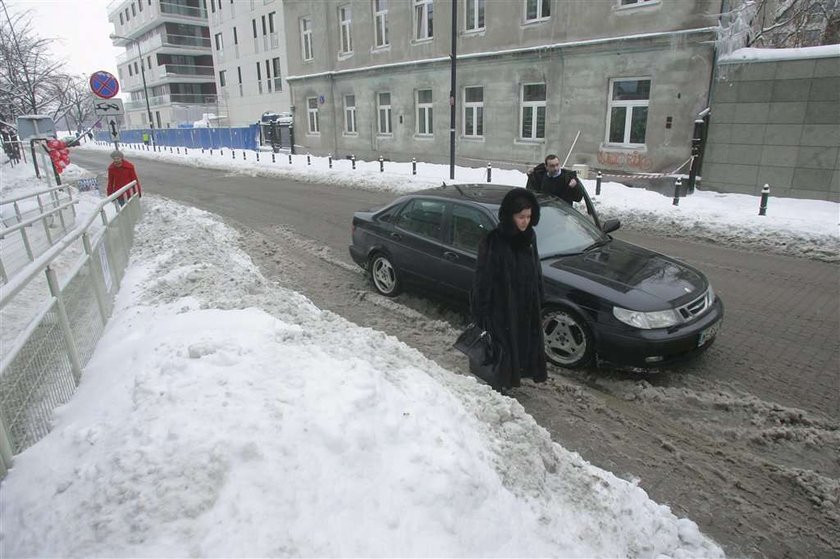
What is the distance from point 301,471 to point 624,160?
53.2ft

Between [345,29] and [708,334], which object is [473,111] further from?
[708,334]

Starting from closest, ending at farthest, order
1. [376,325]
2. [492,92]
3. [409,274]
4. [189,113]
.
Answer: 1. [376,325]
2. [409,274]
3. [492,92]
4. [189,113]

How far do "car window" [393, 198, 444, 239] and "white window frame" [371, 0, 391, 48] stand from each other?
68.0ft

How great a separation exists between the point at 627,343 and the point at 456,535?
269cm

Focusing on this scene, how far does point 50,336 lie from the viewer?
144 inches

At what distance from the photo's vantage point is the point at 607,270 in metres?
4.95

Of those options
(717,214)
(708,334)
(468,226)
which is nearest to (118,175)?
(468,226)

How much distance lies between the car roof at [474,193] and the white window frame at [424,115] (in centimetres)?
1735

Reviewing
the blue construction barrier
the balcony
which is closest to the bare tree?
the blue construction barrier

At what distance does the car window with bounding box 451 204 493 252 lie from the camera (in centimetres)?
560

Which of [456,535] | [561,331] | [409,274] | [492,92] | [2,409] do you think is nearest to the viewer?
[456,535]

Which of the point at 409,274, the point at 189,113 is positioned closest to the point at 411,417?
the point at 409,274

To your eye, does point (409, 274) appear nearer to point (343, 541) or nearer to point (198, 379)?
point (198, 379)

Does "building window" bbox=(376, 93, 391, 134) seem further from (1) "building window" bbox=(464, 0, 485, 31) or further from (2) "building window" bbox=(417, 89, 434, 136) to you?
(1) "building window" bbox=(464, 0, 485, 31)
